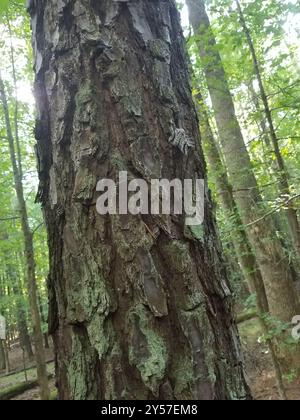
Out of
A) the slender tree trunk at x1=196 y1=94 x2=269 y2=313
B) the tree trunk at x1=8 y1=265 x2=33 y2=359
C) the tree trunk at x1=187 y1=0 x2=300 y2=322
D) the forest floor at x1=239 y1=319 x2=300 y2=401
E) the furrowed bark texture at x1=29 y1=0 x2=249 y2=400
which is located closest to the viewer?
the furrowed bark texture at x1=29 y1=0 x2=249 y2=400

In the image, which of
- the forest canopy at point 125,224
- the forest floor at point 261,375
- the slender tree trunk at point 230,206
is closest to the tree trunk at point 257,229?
the slender tree trunk at point 230,206

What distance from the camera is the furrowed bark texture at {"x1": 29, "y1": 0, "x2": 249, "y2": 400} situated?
91cm

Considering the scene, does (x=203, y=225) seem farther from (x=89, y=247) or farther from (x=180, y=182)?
(x=89, y=247)

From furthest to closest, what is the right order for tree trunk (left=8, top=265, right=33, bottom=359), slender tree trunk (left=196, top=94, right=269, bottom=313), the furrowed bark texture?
tree trunk (left=8, top=265, right=33, bottom=359)
slender tree trunk (left=196, top=94, right=269, bottom=313)
the furrowed bark texture

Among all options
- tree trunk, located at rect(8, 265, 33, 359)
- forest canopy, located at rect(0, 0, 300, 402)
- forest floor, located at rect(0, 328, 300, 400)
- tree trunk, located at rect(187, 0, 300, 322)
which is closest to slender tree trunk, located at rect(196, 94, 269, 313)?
tree trunk, located at rect(187, 0, 300, 322)

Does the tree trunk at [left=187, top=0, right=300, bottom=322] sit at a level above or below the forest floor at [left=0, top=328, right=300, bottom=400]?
above

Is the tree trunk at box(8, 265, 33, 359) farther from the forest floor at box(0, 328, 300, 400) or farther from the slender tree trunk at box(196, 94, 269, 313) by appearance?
the slender tree trunk at box(196, 94, 269, 313)

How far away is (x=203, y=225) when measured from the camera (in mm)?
1056

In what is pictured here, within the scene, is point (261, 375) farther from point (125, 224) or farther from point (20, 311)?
point (20, 311)

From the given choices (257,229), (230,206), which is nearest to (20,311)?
(257,229)

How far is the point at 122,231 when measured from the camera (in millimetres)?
974

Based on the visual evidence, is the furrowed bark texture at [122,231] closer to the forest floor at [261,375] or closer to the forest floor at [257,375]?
the forest floor at [257,375]

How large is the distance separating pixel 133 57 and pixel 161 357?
88 centimetres

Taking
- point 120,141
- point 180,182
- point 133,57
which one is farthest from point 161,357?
point 133,57
